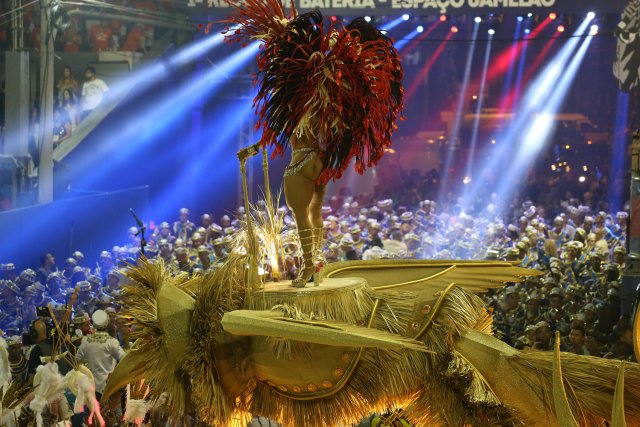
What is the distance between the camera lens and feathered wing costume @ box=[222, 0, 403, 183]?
4.87 meters

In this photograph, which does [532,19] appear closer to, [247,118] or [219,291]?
[247,118]

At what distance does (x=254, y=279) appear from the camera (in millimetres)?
4914

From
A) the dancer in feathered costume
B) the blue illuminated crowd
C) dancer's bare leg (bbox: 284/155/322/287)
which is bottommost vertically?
the blue illuminated crowd

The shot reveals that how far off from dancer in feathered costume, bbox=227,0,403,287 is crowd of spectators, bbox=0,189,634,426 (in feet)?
2.25

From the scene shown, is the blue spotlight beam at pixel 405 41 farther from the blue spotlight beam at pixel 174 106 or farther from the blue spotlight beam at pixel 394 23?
the blue spotlight beam at pixel 174 106

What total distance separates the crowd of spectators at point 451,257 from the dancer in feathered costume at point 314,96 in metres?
0.68

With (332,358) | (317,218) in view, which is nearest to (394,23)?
(317,218)

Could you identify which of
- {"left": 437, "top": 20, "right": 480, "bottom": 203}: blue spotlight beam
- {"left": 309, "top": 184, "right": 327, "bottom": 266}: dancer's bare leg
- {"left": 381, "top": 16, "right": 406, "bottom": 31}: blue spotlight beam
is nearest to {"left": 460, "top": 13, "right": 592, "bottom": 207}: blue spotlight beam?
{"left": 437, "top": 20, "right": 480, "bottom": 203}: blue spotlight beam

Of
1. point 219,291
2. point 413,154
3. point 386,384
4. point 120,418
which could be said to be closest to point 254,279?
point 219,291

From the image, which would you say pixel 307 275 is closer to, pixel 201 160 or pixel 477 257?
pixel 477 257

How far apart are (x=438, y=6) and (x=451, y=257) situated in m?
4.92

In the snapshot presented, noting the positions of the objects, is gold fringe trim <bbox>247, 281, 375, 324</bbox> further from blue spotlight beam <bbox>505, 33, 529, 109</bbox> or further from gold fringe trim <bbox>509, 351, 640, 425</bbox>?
blue spotlight beam <bbox>505, 33, 529, 109</bbox>

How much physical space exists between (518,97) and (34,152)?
12457 millimetres

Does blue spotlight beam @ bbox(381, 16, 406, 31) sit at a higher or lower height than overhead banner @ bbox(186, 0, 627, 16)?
lower
